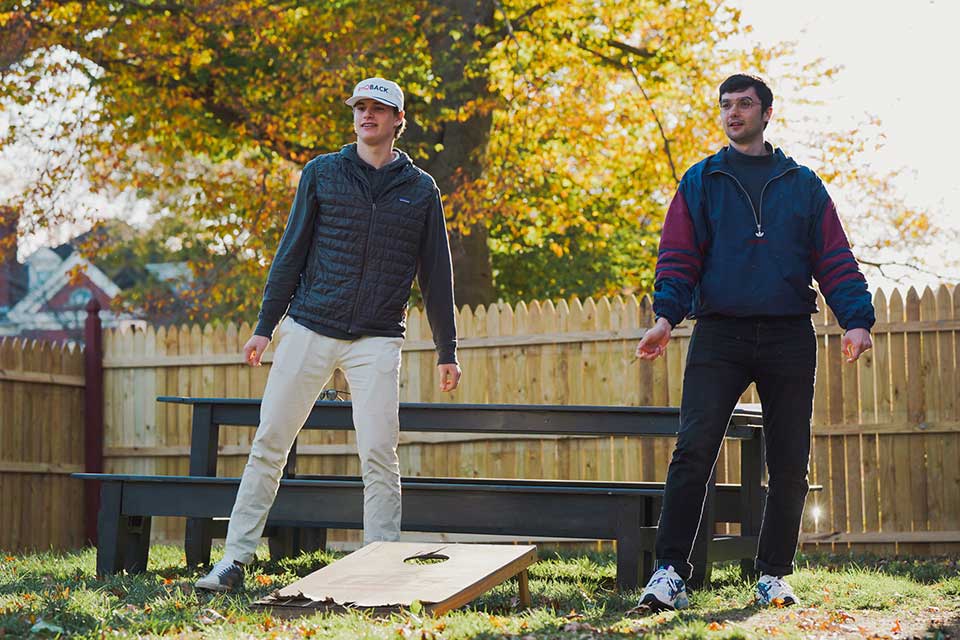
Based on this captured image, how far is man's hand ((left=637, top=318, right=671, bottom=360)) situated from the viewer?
4504 millimetres

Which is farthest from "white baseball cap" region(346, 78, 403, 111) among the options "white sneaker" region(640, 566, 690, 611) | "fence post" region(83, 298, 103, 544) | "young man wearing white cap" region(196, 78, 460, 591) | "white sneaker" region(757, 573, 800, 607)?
"fence post" region(83, 298, 103, 544)

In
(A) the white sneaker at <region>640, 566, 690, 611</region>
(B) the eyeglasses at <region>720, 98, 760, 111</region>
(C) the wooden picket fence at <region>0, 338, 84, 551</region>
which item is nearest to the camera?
(A) the white sneaker at <region>640, 566, 690, 611</region>

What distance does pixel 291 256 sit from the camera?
532 cm

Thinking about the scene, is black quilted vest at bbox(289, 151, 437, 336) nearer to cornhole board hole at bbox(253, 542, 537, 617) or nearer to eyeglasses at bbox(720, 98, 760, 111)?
cornhole board hole at bbox(253, 542, 537, 617)

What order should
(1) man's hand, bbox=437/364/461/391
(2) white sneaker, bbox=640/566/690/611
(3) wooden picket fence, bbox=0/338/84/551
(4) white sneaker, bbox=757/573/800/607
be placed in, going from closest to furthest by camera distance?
(2) white sneaker, bbox=640/566/690/611, (4) white sneaker, bbox=757/573/800/607, (1) man's hand, bbox=437/364/461/391, (3) wooden picket fence, bbox=0/338/84/551

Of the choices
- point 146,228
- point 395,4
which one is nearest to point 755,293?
point 395,4

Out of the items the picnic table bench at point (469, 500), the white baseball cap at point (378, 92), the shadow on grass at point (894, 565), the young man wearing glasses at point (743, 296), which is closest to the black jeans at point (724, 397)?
the young man wearing glasses at point (743, 296)

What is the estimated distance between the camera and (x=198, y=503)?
605 centimetres

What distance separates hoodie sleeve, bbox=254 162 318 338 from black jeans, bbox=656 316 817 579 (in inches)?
67.9

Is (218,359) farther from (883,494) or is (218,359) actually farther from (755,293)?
(755,293)

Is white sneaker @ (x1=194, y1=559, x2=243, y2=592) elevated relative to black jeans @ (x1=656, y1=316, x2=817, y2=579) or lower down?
lower down

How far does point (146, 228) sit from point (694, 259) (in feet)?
95.6

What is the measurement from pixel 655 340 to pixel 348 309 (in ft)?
4.57

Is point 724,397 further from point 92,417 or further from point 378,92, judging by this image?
point 92,417
